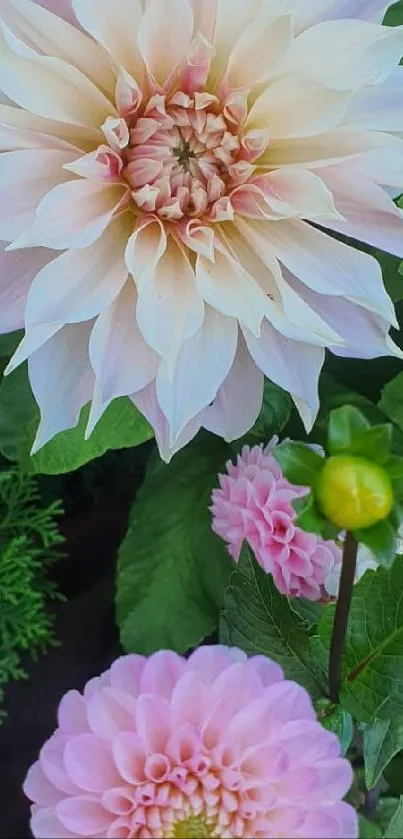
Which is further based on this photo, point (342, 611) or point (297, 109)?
point (297, 109)

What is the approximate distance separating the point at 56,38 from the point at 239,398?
0.64 ft

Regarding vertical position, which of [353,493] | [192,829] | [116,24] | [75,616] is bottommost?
[75,616]

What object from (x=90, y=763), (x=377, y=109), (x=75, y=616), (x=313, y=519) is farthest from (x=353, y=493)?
(x=75, y=616)

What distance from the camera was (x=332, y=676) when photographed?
0.43 metres

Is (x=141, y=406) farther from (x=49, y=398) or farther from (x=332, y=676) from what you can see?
(x=332, y=676)

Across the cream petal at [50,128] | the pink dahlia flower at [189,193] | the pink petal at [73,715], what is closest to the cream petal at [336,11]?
the pink dahlia flower at [189,193]

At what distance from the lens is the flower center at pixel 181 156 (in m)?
0.49

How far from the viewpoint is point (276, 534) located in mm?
549

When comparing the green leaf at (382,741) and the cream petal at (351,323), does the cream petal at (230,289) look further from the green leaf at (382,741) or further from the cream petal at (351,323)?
the green leaf at (382,741)

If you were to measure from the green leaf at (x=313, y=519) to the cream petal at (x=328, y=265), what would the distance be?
17 centimetres

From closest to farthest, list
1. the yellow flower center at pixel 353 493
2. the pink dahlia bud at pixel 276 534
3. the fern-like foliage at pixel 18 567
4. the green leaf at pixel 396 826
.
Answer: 1. the yellow flower center at pixel 353 493
2. the green leaf at pixel 396 826
3. the pink dahlia bud at pixel 276 534
4. the fern-like foliage at pixel 18 567

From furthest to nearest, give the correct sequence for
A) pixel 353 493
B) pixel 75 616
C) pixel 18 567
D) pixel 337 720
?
1. pixel 75 616
2. pixel 18 567
3. pixel 337 720
4. pixel 353 493

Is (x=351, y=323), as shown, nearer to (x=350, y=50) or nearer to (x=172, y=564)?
(x=350, y=50)

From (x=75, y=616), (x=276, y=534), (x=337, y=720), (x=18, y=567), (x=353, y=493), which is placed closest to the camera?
(x=353, y=493)
